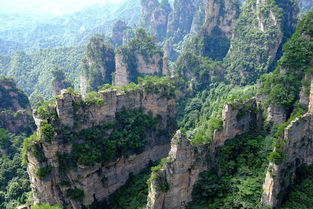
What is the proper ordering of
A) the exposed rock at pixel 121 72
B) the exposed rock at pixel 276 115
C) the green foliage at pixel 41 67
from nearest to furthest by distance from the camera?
the exposed rock at pixel 276 115 → the exposed rock at pixel 121 72 → the green foliage at pixel 41 67

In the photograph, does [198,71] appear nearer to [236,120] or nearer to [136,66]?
[136,66]

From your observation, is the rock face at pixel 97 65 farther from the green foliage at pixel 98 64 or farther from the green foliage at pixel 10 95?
the green foliage at pixel 10 95

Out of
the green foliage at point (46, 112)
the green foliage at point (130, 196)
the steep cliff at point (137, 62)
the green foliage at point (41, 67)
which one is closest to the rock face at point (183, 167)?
the green foliage at point (130, 196)

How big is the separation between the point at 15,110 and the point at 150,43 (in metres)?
31.4

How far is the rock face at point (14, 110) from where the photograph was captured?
5141cm

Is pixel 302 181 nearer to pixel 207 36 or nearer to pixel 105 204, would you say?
pixel 105 204

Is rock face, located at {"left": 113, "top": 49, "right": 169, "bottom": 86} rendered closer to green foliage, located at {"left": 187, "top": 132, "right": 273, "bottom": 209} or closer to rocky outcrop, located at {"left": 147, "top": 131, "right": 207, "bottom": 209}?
green foliage, located at {"left": 187, "top": 132, "right": 273, "bottom": 209}

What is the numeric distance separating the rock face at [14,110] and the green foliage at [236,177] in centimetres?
3354

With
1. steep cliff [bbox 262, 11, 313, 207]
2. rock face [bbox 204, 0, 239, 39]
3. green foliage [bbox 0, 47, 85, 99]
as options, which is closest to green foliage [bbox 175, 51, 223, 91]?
rock face [bbox 204, 0, 239, 39]

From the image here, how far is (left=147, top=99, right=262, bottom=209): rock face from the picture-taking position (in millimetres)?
29391

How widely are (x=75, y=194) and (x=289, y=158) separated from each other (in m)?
21.5

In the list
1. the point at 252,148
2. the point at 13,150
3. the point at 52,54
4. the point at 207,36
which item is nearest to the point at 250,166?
the point at 252,148

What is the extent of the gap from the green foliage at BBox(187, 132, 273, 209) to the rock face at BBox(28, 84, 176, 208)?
11.3 metres

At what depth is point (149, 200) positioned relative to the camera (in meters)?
30.1
